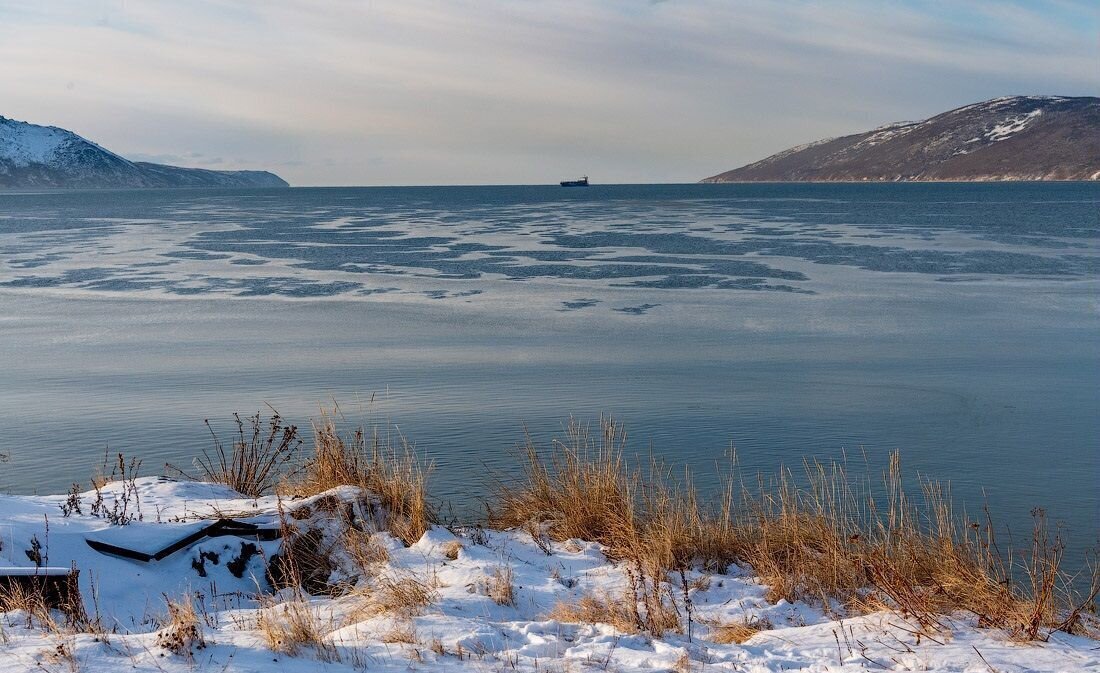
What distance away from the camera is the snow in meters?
4.70

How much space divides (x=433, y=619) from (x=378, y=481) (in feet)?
8.19

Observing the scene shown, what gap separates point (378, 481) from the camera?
7.74 m

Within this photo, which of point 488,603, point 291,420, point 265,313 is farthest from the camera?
point 265,313

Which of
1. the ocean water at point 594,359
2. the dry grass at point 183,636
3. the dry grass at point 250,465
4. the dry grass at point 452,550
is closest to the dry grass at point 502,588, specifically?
the dry grass at point 452,550

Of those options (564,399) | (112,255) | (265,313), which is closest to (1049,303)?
(564,399)

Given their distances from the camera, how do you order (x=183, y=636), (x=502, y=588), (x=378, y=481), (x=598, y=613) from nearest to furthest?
(x=183, y=636)
(x=598, y=613)
(x=502, y=588)
(x=378, y=481)

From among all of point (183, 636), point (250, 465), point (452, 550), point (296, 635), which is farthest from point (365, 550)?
point (250, 465)

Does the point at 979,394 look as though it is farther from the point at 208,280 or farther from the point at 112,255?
the point at 112,255

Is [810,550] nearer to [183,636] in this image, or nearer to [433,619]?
[433,619]

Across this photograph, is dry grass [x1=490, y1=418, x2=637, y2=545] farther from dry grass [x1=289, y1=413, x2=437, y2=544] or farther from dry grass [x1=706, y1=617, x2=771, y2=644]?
dry grass [x1=706, y1=617, x2=771, y2=644]

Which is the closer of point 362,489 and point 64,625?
point 64,625

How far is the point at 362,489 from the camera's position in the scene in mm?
7465

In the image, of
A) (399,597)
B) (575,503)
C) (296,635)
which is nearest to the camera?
(296,635)

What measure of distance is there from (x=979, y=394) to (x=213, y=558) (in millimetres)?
9645
